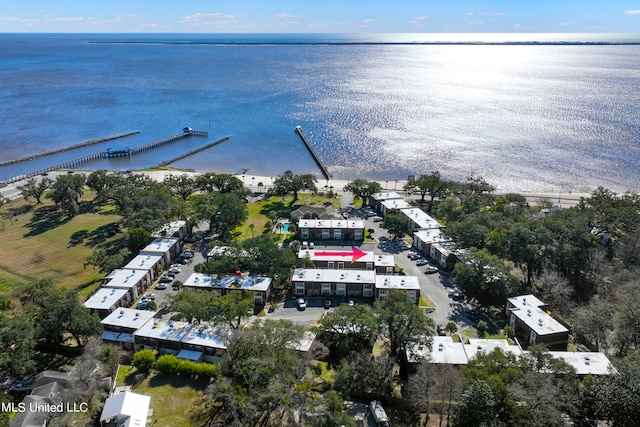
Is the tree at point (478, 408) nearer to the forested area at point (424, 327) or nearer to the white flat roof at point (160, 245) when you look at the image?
the forested area at point (424, 327)

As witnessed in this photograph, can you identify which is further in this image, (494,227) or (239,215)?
(239,215)

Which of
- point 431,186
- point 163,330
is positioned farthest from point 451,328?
point 431,186

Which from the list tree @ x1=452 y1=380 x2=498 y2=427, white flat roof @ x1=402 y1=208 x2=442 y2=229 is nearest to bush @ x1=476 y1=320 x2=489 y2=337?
tree @ x1=452 y1=380 x2=498 y2=427

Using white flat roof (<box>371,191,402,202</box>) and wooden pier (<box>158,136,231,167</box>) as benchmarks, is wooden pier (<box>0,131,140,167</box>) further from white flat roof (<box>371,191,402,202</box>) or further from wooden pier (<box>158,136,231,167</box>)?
white flat roof (<box>371,191,402,202</box>)

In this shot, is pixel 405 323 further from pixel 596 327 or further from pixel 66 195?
pixel 66 195

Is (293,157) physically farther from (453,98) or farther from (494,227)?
(453,98)

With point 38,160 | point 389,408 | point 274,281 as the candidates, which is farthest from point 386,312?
point 38,160

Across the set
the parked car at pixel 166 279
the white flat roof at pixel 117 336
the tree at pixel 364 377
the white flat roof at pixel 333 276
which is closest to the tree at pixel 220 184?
the parked car at pixel 166 279
